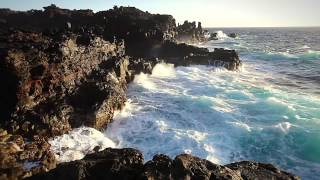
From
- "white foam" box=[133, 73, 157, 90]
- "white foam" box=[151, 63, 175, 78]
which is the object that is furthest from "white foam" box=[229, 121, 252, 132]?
"white foam" box=[151, 63, 175, 78]

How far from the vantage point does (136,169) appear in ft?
25.8

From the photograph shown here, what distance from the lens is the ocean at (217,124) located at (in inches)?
523

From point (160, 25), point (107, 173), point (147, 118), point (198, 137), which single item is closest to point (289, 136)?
point (198, 137)

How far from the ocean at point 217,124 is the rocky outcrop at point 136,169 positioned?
4.62m

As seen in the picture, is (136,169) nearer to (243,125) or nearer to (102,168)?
(102,168)

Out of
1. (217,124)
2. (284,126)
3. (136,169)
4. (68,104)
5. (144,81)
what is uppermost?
(136,169)

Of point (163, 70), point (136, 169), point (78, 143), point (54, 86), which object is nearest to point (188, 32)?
point (163, 70)

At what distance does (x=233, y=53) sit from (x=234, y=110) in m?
16.8

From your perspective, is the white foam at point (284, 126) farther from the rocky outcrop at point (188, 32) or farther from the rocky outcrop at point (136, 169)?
the rocky outcrop at point (188, 32)

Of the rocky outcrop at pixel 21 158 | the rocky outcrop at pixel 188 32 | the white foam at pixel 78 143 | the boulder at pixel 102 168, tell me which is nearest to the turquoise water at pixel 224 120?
the white foam at pixel 78 143

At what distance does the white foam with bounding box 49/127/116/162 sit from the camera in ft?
41.0

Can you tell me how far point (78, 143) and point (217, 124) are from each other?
6.12m

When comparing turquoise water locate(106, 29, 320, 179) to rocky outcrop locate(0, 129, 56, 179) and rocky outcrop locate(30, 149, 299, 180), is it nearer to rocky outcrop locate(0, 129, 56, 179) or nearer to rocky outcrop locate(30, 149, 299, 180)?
rocky outcrop locate(0, 129, 56, 179)

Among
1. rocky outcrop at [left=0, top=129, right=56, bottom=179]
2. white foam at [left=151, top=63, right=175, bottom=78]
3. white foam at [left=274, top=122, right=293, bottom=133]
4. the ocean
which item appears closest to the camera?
rocky outcrop at [left=0, top=129, right=56, bottom=179]
